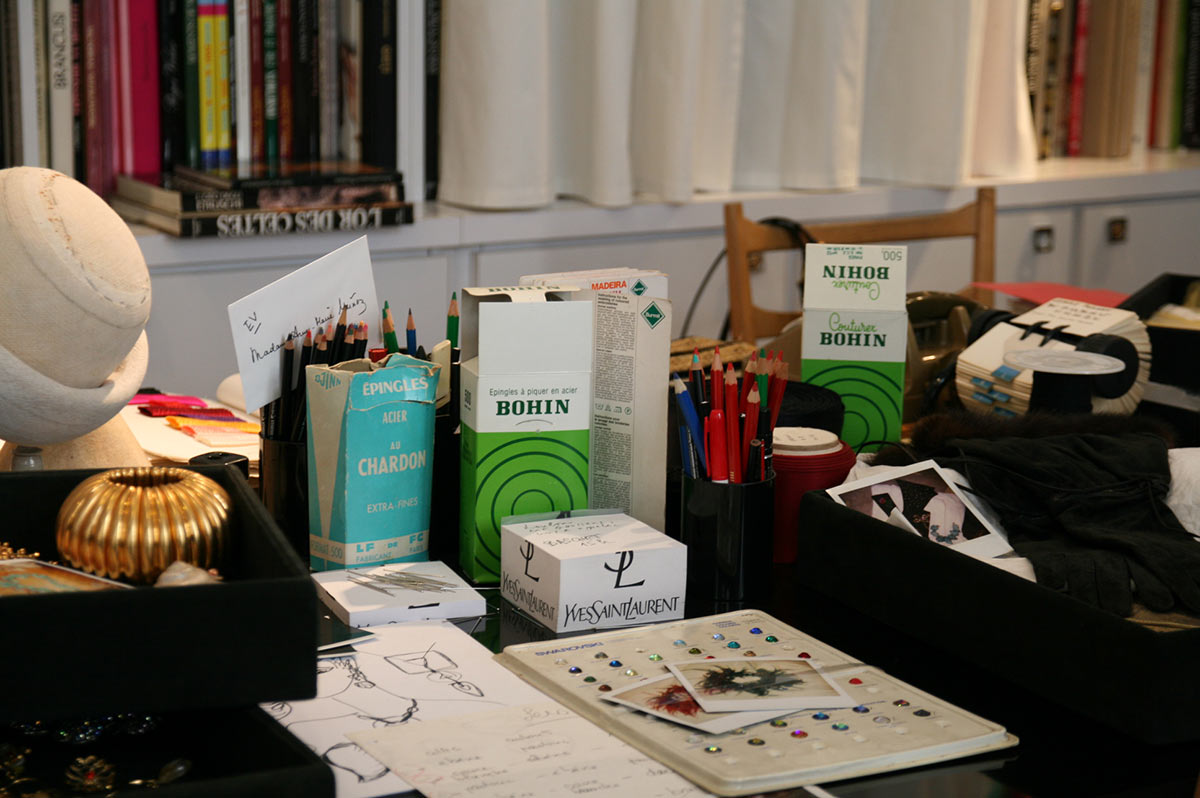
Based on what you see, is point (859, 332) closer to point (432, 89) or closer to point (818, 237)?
point (818, 237)

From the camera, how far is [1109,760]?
→ 30.5 inches

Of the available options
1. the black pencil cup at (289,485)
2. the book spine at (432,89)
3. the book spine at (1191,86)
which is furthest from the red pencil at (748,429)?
the book spine at (1191,86)

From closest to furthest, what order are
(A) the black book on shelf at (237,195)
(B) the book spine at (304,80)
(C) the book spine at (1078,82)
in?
A: (A) the black book on shelf at (237,195)
(B) the book spine at (304,80)
(C) the book spine at (1078,82)

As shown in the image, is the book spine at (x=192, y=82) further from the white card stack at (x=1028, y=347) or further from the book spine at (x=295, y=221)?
the white card stack at (x=1028, y=347)

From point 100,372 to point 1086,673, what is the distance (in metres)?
0.72

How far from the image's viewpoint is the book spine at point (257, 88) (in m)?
2.19

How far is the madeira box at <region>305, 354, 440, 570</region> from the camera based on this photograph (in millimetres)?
998

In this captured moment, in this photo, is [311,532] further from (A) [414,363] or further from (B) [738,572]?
(B) [738,572]

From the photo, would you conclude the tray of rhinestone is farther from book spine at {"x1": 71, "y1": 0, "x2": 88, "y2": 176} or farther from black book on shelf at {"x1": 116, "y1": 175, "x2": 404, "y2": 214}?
book spine at {"x1": 71, "y1": 0, "x2": 88, "y2": 176}

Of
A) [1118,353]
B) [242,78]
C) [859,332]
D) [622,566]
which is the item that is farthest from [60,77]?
[1118,353]

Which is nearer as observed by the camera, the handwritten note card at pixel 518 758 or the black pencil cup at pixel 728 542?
the handwritten note card at pixel 518 758

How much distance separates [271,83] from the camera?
2240 mm

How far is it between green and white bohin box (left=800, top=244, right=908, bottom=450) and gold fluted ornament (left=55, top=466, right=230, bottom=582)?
0.67 m

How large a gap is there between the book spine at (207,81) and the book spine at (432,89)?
36 cm
